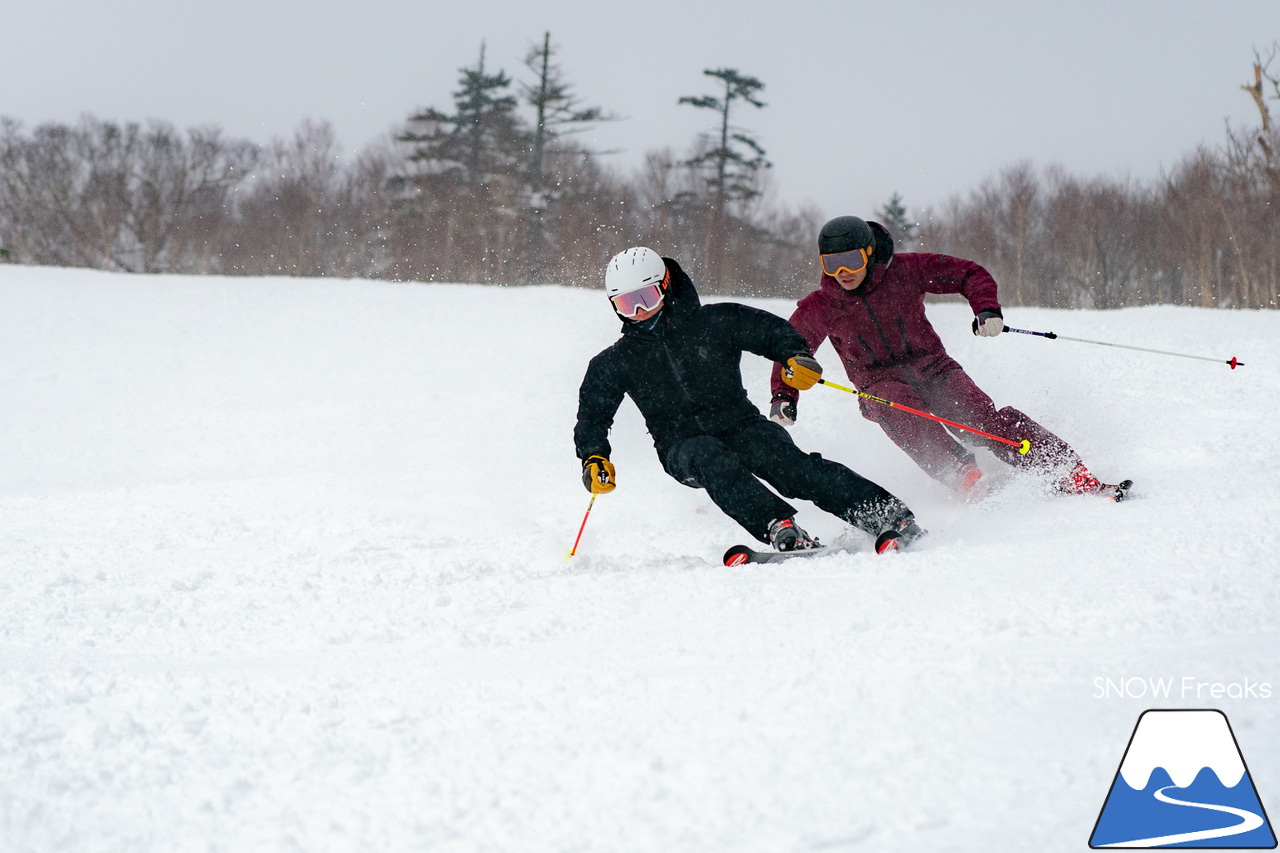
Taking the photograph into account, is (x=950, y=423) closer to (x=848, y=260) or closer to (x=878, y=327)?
(x=878, y=327)

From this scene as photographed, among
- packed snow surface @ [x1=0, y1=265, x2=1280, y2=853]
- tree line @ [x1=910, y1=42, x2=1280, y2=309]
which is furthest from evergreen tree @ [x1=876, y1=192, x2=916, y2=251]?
packed snow surface @ [x1=0, y1=265, x2=1280, y2=853]

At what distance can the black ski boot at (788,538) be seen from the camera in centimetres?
360

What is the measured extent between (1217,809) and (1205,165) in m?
29.1

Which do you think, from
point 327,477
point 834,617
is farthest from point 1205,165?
point 834,617

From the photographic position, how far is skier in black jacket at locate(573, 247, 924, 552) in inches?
156

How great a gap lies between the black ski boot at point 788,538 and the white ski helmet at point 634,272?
124 cm

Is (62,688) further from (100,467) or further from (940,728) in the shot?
(100,467)

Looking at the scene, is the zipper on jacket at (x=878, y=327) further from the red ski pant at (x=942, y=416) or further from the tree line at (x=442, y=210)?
the tree line at (x=442, y=210)

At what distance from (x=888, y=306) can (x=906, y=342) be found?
23cm

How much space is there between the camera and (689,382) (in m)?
4.14

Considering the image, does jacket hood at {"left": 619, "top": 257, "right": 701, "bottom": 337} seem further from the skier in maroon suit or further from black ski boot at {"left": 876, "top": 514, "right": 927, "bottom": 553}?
black ski boot at {"left": 876, "top": 514, "right": 927, "bottom": 553}

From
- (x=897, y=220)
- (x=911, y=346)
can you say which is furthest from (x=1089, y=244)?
(x=911, y=346)

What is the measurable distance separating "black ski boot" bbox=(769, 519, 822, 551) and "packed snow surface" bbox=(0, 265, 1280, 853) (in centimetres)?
19

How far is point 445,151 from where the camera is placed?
31.8m
